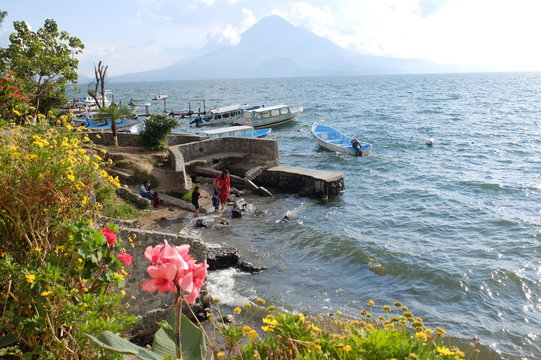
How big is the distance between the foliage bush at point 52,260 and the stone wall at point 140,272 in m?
2.22

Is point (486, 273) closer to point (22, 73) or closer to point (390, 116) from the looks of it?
point (22, 73)

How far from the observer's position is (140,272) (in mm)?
7395

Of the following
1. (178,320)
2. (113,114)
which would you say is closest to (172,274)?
(178,320)

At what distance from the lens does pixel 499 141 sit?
124 feet

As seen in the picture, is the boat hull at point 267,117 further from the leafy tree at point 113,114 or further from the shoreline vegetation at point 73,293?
the shoreline vegetation at point 73,293

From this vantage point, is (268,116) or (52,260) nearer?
(52,260)

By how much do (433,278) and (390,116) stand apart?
47.3m

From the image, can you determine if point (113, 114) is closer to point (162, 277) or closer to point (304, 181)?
point (304, 181)

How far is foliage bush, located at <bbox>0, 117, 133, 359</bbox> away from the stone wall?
222 centimetres

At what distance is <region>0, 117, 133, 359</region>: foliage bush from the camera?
A: 393cm

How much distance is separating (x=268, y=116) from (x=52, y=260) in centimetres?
4409

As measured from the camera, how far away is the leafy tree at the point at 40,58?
1647 centimetres

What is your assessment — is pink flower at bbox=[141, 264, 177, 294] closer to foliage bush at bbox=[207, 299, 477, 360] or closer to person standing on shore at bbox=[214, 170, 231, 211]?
foliage bush at bbox=[207, 299, 477, 360]

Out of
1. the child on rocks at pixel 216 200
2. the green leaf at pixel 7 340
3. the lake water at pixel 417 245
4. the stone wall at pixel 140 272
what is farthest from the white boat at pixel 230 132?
the green leaf at pixel 7 340
